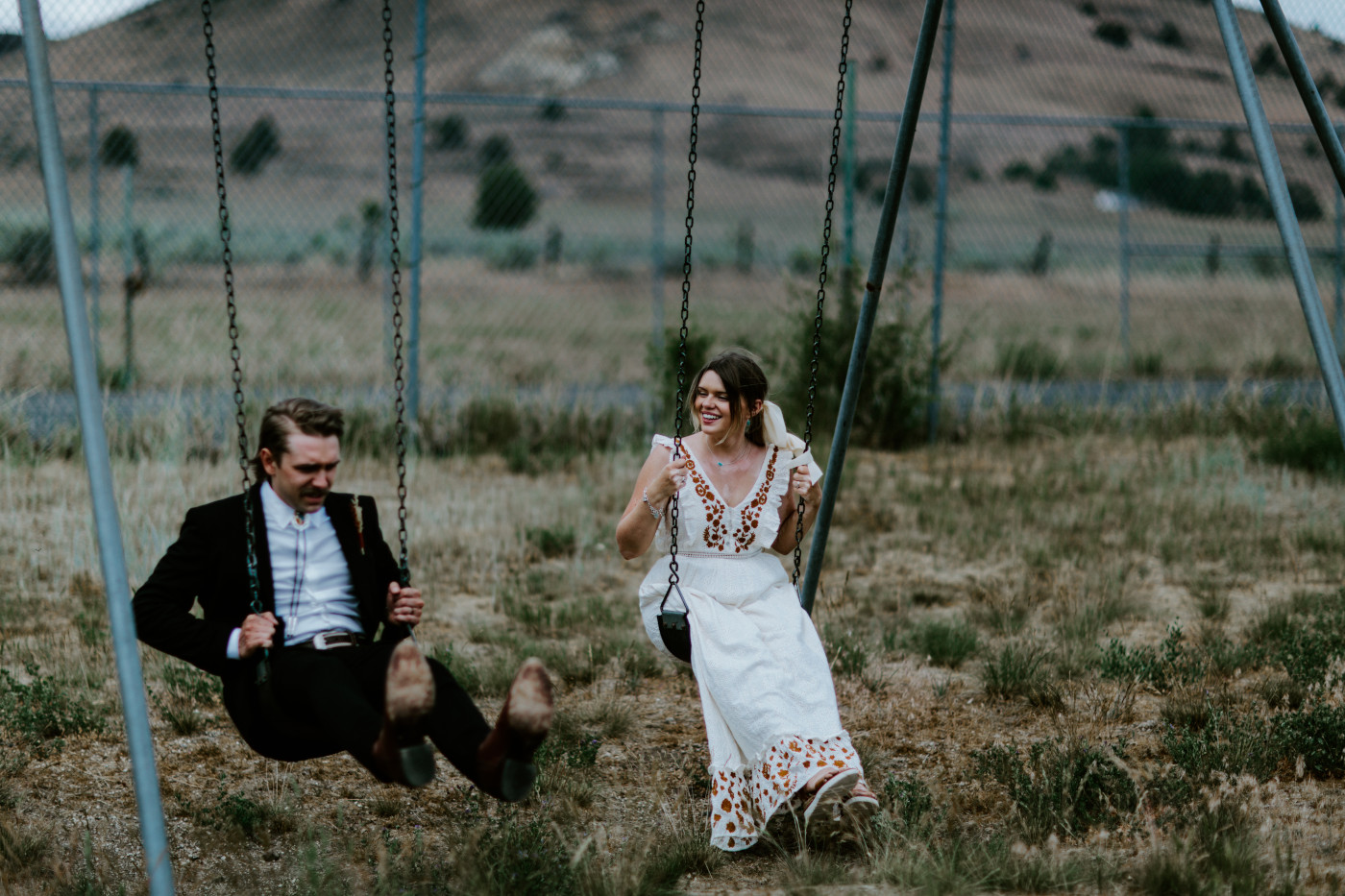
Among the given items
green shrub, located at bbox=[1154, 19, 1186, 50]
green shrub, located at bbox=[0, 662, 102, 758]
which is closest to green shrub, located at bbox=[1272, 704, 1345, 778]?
green shrub, located at bbox=[0, 662, 102, 758]

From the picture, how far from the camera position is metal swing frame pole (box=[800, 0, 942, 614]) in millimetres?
4043

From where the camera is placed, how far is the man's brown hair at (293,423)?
3025 mm

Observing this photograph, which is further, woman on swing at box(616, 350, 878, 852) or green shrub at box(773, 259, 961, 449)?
green shrub at box(773, 259, 961, 449)

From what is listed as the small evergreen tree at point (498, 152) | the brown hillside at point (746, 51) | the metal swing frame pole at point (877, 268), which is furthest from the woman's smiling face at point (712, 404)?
the small evergreen tree at point (498, 152)

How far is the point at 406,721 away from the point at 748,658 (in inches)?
42.7

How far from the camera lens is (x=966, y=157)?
142ft

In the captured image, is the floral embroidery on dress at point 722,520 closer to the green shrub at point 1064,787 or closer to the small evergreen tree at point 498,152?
the green shrub at point 1064,787

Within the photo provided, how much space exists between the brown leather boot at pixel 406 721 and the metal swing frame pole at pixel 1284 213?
237 centimetres

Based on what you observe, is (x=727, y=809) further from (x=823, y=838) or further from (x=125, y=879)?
(x=125, y=879)

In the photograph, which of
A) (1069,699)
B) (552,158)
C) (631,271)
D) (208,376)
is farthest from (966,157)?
(1069,699)

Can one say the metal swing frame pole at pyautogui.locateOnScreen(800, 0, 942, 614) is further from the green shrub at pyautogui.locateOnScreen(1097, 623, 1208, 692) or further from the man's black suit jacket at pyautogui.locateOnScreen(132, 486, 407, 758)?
the man's black suit jacket at pyautogui.locateOnScreen(132, 486, 407, 758)

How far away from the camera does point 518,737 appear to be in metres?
2.65

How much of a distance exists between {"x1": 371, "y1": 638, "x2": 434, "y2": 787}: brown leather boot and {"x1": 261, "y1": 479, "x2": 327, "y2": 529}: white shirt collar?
2.26ft

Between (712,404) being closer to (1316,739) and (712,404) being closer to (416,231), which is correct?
(1316,739)
